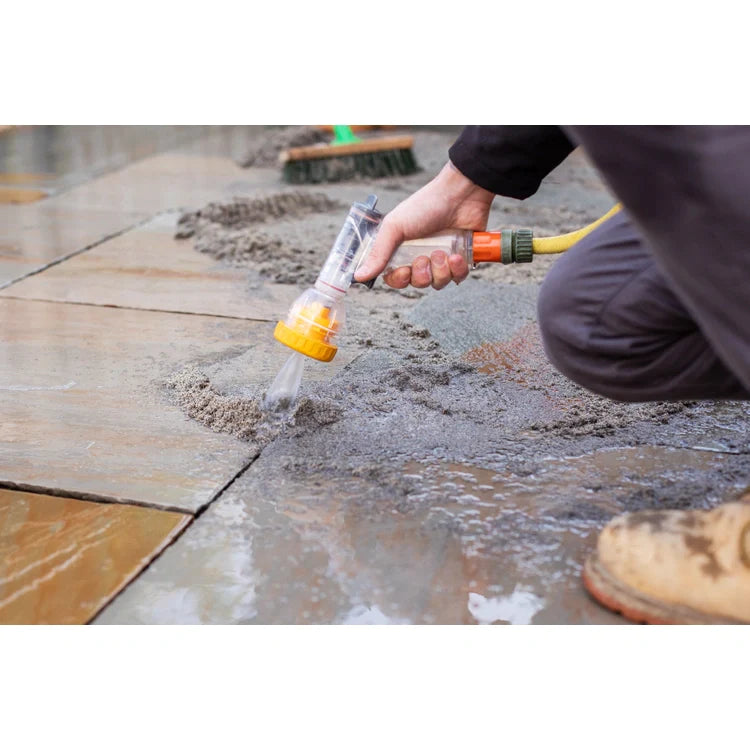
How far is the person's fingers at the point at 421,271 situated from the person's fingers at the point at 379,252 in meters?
0.07

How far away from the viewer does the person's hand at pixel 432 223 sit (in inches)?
66.8

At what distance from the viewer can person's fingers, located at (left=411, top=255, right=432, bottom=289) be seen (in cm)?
175

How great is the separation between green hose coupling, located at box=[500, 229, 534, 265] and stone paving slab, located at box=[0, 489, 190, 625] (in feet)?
2.54

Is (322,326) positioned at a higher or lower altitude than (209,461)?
higher

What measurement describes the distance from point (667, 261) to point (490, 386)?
0.97 metres

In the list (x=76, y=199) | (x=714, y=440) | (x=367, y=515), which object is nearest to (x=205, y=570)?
(x=367, y=515)

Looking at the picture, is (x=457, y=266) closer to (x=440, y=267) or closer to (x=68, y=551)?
(x=440, y=267)

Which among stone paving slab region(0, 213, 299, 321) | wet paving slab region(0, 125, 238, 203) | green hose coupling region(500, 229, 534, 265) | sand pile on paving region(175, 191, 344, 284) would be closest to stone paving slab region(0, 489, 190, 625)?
green hose coupling region(500, 229, 534, 265)

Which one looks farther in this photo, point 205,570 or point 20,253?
point 20,253

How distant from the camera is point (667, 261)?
1.07m

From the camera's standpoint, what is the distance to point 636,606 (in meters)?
1.25

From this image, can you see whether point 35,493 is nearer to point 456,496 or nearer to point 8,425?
point 8,425

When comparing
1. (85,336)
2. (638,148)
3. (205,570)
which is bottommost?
(205,570)

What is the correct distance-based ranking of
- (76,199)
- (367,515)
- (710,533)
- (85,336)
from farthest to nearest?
(76,199), (85,336), (367,515), (710,533)
